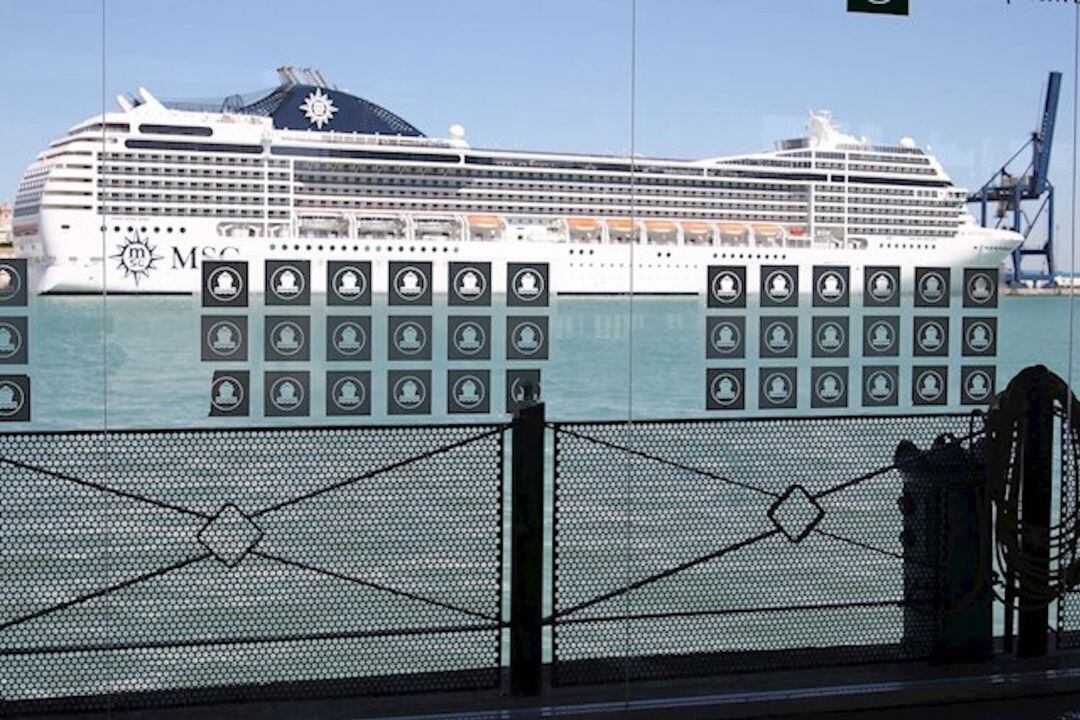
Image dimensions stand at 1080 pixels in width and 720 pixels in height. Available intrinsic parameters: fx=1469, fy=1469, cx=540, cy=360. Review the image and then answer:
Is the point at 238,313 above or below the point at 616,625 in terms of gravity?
above

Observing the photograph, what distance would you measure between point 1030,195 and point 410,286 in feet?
8.10

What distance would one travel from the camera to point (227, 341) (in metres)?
4.54

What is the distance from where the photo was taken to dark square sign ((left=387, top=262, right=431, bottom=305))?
4.67 meters

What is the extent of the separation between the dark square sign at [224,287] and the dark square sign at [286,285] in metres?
0.08

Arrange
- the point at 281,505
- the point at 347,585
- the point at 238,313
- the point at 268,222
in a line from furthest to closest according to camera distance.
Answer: the point at 347,585, the point at 268,222, the point at 238,313, the point at 281,505

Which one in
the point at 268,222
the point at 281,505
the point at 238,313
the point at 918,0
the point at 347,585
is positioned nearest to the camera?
the point at 281,505

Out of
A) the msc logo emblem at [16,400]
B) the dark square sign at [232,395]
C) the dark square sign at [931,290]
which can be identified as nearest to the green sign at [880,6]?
the dark square sign at [931,290]

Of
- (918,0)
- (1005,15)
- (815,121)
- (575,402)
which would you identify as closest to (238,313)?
(575,402)

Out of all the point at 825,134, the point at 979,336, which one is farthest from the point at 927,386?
the point at 825,134

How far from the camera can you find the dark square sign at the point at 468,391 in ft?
15.5

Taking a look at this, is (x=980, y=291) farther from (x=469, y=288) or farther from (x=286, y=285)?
(x=286, y=285)

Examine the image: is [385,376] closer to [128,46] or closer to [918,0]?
[128,46]

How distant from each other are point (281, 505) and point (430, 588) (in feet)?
4.29

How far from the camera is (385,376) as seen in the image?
4676 mm
